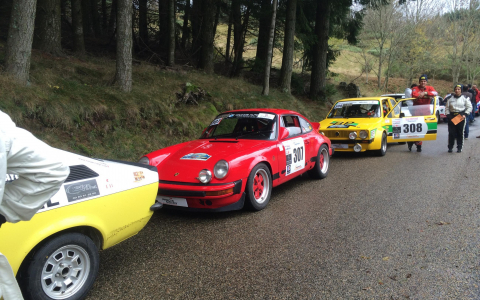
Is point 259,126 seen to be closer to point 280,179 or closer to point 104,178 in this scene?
point 280,179

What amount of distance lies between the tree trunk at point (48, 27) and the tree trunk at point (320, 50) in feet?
37.4

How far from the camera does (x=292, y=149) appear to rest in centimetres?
602

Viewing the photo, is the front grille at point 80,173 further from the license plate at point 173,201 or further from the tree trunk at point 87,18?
the tree trunk at point 87,18

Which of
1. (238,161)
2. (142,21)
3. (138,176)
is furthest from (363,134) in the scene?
(142,21)

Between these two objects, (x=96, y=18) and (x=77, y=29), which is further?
(x=96, y=18)

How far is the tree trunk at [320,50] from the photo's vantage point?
1733cm

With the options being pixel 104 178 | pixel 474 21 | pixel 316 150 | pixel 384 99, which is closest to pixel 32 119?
pixel 104 178

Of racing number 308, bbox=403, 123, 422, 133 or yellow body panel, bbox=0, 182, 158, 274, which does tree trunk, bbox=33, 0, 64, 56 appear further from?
racing number 308, bbox=403, 123, 422, 133

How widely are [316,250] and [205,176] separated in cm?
173

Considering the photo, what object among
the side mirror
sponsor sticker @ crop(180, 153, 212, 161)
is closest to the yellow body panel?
sponsor sticker @ crop(180, 153, 212, 161)

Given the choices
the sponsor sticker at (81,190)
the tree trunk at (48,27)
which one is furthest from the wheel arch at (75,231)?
the tree trunk at (48,27)

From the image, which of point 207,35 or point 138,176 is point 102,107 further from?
point 207,35

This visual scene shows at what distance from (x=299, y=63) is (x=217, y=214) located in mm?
18785

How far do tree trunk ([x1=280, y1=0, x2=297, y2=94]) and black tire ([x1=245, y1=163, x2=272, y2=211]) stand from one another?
11.0 meters
